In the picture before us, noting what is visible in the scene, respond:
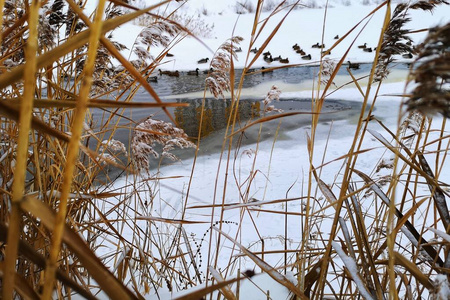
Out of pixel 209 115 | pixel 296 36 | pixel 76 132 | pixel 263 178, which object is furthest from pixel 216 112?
pixel 296 36

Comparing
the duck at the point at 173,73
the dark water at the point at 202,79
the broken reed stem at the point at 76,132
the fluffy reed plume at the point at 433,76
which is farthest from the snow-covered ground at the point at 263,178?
the duck at the point at 173,73

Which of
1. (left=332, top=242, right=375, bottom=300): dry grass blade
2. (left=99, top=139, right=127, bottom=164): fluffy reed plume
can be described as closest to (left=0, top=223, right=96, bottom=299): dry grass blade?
(left=332, top=242, right=375, bottom=300): dry grass blade

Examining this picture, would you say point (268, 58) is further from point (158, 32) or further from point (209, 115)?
point (158, 32)

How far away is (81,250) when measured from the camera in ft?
1.37

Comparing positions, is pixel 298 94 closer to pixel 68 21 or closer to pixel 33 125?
pixel 68 21

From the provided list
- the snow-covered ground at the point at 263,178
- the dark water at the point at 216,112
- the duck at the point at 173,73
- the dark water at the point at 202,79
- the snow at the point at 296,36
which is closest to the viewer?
the snow-covered ground at the point at 263,178

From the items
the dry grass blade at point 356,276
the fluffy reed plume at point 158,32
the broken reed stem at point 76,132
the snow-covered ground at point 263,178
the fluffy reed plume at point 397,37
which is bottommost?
the snow-covered ground at point 263,178

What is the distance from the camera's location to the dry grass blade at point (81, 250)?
380 millimetres

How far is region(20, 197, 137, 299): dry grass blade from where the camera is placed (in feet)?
1.25

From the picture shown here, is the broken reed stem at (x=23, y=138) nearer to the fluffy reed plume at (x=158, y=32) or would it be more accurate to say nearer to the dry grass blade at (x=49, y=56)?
the dry grass blade at (x=49, y=56)

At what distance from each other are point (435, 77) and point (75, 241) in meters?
0.41

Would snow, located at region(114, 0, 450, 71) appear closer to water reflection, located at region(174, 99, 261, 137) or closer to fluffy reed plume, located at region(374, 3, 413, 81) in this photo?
water reflection, located at region(174, 99, 261, 137)

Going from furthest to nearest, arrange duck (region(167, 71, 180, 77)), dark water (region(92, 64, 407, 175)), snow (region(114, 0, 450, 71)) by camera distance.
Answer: snow (region(114, 0, 450, 71)) → duck (region(167, 71, 180, 77)) → dark water (region(92, 64, 407, 175))

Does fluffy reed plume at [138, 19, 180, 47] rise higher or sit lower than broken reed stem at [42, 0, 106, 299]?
higher
